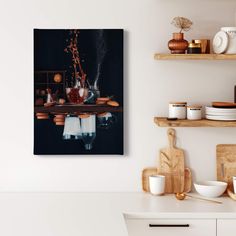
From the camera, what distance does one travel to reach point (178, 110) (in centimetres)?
356

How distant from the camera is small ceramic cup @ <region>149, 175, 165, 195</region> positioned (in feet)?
11.8

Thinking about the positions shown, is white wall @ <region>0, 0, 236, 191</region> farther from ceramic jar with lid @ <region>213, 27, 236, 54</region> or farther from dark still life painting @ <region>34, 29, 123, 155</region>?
ceramic jar with lid @ <region>213, 27, 236, 54</region>

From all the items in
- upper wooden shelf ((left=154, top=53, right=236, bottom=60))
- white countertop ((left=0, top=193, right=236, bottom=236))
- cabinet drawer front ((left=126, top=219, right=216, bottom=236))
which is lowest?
cabinet drawer front ((left=126, top=219, right=216, bottom=236))

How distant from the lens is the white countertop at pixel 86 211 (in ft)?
9.25

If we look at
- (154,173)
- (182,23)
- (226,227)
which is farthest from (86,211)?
(182,23)

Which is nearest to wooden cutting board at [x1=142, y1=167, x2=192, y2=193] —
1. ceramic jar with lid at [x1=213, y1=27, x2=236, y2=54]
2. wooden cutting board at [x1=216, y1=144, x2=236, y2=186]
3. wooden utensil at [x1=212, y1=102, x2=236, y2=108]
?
wooden cutting board at [x1=216, y1=144, x2=236, y2=186]

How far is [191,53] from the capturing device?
350 cm

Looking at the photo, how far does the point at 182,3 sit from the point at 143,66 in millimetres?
448

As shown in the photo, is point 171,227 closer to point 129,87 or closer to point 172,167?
point 172,167

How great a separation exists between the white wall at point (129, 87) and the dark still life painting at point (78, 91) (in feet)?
0.18

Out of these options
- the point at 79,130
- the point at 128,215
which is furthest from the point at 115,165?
the point at 128,215

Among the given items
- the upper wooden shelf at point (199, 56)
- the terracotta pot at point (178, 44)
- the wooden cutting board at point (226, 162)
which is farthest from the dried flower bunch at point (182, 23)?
the wooden cutting board at point (226, 162)

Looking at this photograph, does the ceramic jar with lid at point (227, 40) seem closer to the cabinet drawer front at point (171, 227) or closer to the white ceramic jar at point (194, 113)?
the white ceramic jar at point (194, 113)

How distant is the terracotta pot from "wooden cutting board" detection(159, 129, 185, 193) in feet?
1.68
